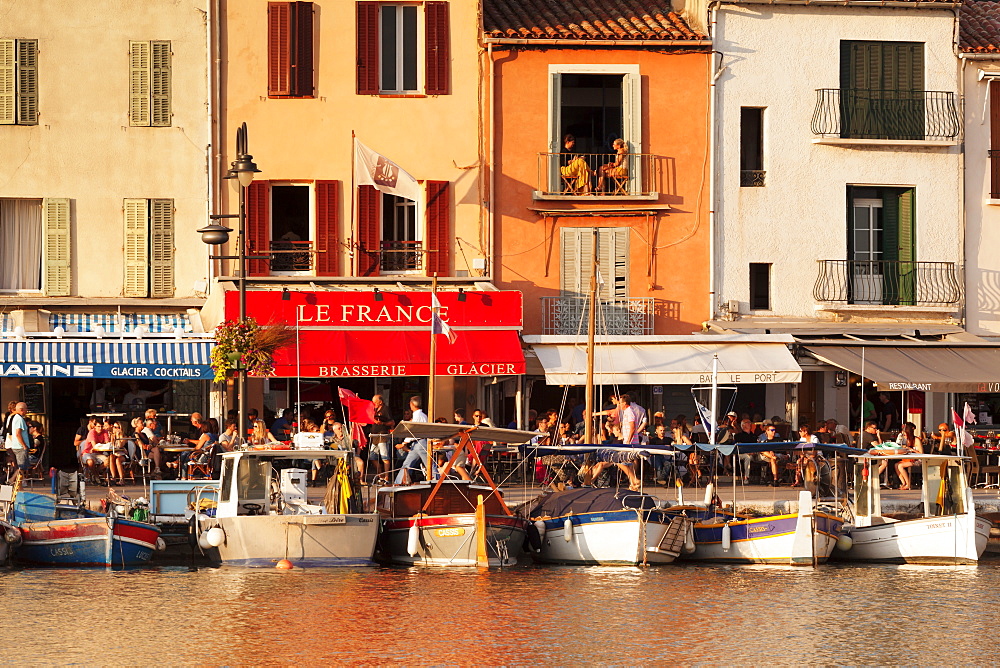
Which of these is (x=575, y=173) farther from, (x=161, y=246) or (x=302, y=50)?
(x=161, y=246)

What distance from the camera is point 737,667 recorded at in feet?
61.2

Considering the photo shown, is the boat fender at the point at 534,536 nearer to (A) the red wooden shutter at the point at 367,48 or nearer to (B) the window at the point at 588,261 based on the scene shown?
(B) the window at the point at 588,261

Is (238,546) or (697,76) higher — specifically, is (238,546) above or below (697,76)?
below

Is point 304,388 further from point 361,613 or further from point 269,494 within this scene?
point 361,613

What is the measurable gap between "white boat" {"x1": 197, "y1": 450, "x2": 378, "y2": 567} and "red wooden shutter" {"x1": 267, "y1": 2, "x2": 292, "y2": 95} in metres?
10.5

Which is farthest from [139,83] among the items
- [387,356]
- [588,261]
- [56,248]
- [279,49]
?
[588,261]

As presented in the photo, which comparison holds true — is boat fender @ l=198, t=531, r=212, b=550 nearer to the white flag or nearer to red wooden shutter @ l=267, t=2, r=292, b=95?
the white flag

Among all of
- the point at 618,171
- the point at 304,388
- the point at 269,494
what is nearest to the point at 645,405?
the point at 618,171

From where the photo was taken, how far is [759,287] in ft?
120

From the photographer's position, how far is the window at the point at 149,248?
35.0 metres

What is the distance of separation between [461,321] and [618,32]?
708 centimetres

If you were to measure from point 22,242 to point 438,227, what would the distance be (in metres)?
8.66

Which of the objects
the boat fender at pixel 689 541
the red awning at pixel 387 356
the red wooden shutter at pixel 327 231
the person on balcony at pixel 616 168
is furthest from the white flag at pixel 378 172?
the boat fender at pixel 689 541

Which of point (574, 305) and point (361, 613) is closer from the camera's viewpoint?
point (361, 613)
